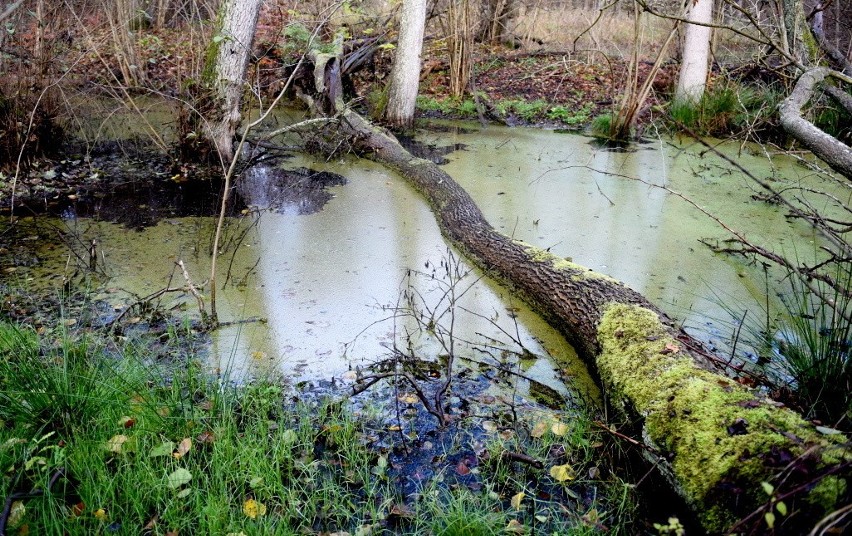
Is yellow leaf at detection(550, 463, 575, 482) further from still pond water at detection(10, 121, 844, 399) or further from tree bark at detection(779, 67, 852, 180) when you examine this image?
tree bark at detection(779, 67, 852, 180)

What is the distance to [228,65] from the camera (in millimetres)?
5172

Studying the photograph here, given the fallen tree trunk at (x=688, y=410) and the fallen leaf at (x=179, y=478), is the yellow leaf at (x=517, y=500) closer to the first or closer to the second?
the fallen tree trunk at (x=688, y=410)

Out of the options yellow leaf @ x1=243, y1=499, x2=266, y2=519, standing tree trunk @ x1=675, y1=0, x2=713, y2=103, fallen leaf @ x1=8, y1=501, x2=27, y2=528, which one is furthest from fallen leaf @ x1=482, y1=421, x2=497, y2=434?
standing tree trunk @ x1=675, y1=0, x2=713, y2=103

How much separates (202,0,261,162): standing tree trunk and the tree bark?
13.7ft

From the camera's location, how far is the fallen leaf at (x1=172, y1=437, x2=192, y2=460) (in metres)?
1.86

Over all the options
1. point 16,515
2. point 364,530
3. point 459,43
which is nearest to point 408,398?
point 364,530

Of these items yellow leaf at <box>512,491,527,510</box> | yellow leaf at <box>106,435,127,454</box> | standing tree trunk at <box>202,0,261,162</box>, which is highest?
standing tree trunk at <box>202,0,261,162</box>

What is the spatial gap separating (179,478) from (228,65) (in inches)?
169

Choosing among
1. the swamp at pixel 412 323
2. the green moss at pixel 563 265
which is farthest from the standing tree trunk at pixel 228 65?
the green moss at pixel 563 265

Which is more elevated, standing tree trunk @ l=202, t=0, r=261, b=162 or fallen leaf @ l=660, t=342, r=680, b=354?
standing tree trunk @ l=202, t=0, r=261, b=162

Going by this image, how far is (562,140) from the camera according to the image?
6812 mm

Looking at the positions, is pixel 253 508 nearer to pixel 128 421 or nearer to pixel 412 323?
pixel 128 421

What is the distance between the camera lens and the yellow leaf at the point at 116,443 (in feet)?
5.95

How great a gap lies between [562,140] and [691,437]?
18.1ft
